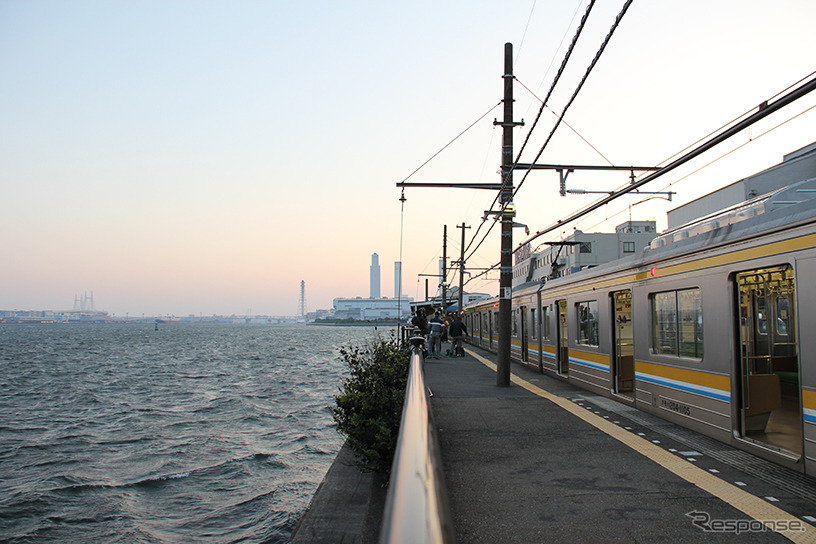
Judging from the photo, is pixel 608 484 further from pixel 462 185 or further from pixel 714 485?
pixel 462 185

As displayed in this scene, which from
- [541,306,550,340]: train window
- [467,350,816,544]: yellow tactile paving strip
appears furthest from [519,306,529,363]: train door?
[467,350,816,544]: yellow tactile paving strip

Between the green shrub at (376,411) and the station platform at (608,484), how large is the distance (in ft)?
2.49

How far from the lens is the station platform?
14.5 feet

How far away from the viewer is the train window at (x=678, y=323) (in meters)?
7.69

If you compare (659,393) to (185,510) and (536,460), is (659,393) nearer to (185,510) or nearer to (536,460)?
(536,460)

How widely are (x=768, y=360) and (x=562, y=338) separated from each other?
7711mm

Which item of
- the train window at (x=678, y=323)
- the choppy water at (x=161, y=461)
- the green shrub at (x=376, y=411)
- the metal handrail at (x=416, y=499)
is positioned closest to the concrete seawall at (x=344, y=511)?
the green shrub at (x=376, y=411)

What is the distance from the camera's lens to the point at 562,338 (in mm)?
15492

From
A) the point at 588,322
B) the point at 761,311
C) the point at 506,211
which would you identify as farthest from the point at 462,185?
the point at 761,311

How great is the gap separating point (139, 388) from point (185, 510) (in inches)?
787

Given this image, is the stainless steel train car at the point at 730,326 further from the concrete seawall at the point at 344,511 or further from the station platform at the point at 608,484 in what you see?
the concrete seawall at the point at 344,511

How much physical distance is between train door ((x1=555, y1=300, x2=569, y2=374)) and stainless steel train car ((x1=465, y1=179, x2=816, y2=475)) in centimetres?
400

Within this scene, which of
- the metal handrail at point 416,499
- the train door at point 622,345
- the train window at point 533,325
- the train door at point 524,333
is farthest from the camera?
the train door at point 524,333

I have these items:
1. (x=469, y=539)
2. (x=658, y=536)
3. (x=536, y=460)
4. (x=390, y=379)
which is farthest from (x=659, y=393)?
(x=469, y=539)
